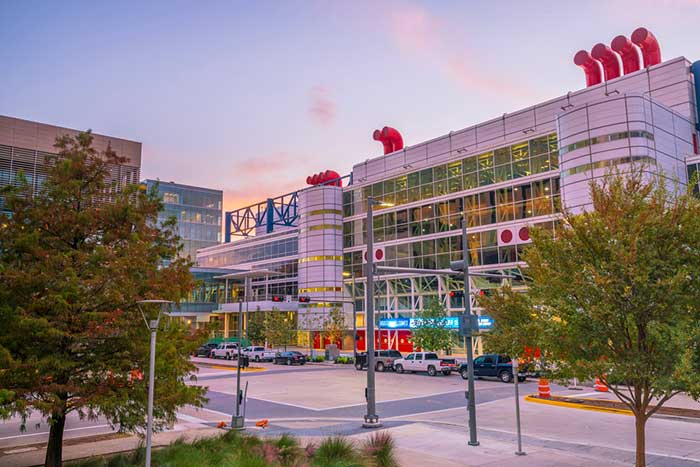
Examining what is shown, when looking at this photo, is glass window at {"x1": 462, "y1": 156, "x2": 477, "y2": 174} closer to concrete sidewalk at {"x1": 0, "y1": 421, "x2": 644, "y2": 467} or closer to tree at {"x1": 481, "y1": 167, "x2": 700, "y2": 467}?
concrete sidewalk at {"x1": 0, "y1": 421, "x2": 644, "y2": 467}

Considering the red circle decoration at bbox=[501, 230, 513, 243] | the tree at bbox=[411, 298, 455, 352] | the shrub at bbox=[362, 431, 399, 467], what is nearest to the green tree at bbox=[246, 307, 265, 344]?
the tree at bbox=[411, 298, 455, 352]

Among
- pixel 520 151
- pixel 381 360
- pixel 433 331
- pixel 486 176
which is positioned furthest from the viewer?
pixel 486 176

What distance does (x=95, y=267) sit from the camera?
11648mm

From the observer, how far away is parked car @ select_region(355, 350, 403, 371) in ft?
145

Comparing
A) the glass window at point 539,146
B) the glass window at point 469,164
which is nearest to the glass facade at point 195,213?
the glass window at point 469,164

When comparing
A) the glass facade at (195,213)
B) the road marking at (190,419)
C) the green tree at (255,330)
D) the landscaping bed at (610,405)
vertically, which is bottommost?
the road marking at (190,419)

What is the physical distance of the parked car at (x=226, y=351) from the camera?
6002 centimetres

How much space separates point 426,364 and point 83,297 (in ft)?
106

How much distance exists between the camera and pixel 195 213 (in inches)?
4567

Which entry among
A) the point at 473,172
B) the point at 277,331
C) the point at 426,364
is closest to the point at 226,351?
the point at 277,331

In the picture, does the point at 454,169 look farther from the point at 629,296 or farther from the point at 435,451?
the point at 629,296

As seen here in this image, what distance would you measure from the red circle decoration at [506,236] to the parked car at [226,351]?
Answer: 101ft

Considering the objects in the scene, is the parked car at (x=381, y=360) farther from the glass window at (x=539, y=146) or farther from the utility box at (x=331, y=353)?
the glass window at (x=539, y=146)

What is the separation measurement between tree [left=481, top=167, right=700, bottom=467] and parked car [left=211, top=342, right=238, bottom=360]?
51981 millimetres
